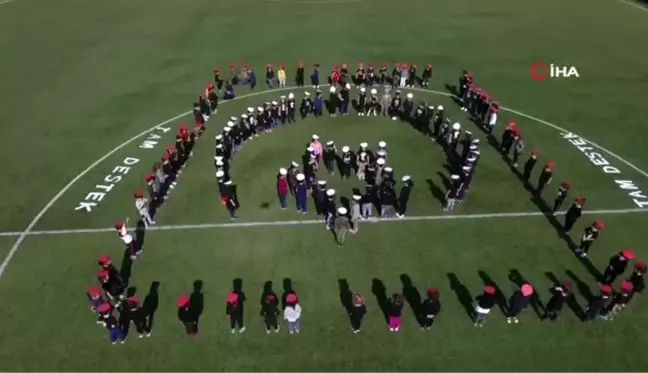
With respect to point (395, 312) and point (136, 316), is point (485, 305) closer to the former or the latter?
point (395, 312)

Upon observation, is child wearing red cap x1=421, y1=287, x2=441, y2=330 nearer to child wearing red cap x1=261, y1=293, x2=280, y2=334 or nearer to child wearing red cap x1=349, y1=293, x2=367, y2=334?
child wearing red cap x1=349, y1=293, x2=367, y2=334

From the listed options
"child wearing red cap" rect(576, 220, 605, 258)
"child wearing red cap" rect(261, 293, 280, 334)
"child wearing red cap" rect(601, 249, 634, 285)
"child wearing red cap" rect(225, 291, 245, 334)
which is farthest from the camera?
"child wearing red cap" rect(576, 220, 605, 258)

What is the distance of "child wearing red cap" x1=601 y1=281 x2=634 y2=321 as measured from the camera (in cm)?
1395

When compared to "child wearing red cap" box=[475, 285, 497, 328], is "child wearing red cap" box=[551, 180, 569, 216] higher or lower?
higher

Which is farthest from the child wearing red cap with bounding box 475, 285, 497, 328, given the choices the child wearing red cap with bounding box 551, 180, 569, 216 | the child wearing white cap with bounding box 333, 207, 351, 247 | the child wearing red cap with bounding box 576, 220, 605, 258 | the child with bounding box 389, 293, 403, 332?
the child wearing red cap with bounding box 551, 180, 569, 216

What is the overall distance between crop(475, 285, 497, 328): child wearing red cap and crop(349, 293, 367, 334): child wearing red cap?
3186 millimetres

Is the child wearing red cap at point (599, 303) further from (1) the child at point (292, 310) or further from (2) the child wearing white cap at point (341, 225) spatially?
(1) the child at point (292, 310)

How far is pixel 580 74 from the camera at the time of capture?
29594 mm

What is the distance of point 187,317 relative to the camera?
13.9m

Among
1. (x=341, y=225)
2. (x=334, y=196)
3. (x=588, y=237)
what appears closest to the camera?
(x=588, y=237)

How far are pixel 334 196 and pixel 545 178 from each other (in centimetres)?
787

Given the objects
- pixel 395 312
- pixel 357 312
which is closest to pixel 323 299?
pixel 357 312

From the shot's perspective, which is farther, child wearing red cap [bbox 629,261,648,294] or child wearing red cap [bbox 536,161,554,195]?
child wearing red cap [bbox 536,161,554,195]

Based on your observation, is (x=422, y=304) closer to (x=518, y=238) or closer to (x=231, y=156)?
(x=518, y=238)
